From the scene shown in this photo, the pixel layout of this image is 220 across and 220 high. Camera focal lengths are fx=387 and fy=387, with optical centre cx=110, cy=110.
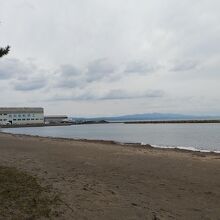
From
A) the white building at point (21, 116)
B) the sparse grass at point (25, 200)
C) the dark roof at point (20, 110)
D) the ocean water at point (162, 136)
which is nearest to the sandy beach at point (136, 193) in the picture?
the sparse grass at point (25, 200)

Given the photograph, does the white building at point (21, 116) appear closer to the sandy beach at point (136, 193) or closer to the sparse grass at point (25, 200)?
the sandy beach at point (136, 193)

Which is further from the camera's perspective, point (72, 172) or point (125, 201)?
point (72, 172)

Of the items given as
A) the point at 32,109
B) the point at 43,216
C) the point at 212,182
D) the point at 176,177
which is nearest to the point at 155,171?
the point at 176,177

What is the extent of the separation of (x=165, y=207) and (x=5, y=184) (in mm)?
4174

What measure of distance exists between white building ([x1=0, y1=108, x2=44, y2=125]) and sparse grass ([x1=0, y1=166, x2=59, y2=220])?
169 m

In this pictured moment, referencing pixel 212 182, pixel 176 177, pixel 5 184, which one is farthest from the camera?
pixel 176 177

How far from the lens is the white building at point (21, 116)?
178 metres

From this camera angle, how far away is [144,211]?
8109 millimetres

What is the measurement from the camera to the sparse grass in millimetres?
7363

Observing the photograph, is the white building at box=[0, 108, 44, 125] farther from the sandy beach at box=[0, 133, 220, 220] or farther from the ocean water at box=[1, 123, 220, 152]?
the sandy beach at box=[0, 133, 220, 220]

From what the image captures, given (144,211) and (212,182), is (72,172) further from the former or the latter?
(144,211)

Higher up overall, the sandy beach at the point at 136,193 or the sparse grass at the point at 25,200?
the sparse grass at the point at 25,200

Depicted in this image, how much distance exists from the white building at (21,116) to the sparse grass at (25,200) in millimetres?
168615

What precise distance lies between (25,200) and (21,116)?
180 m
